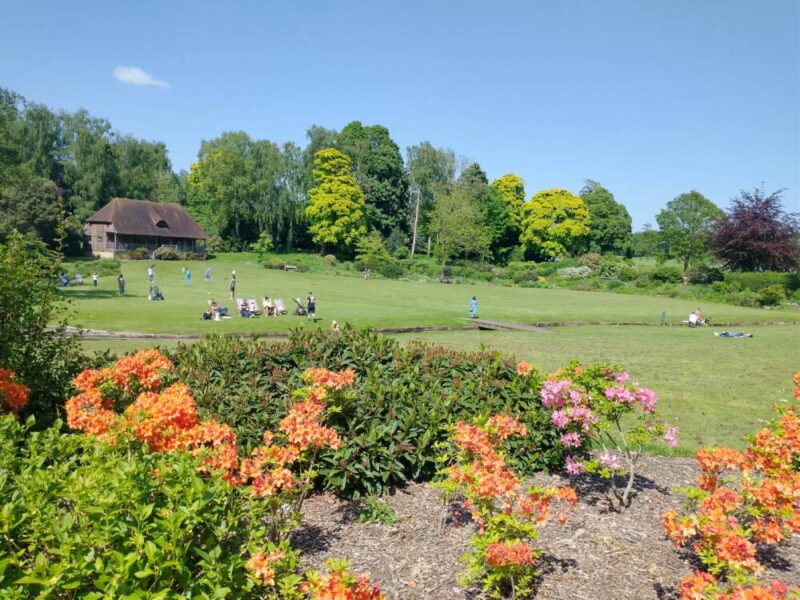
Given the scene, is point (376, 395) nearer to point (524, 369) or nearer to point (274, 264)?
point (524, 369)

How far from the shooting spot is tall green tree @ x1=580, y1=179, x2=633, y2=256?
8650 centimetres

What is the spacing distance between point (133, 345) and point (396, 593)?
592 inches

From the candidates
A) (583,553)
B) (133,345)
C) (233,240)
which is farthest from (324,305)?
(233,240)

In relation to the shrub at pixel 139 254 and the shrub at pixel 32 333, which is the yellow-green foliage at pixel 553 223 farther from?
the shrub at pixel 32 333

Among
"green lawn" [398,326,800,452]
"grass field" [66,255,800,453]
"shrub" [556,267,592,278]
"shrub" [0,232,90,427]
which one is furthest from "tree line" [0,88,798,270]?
"shrub" [0,232,90,427]

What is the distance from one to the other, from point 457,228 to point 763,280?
32168mm

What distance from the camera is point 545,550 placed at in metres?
4.60

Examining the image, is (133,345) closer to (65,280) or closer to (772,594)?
(772,594)

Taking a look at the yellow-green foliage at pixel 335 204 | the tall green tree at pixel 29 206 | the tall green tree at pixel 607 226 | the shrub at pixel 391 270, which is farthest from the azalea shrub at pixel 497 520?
the tall green tree at pixel 607 226

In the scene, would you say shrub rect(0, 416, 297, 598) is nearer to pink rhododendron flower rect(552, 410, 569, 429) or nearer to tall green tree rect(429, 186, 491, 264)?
pink rhododendron flower rect(552, 410, 569, 429)

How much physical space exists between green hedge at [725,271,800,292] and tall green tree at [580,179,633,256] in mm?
36747

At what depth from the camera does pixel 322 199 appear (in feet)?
217

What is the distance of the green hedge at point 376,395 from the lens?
5465 mm

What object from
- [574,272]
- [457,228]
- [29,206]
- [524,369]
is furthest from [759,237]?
[29,206]
